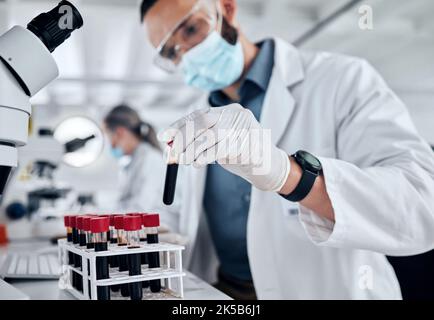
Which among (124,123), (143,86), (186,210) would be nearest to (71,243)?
(186,210)

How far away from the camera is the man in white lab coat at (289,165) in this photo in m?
0.70

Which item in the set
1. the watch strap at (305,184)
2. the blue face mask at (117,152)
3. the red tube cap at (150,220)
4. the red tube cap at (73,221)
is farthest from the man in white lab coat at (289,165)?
the blue face mask at (117,152)

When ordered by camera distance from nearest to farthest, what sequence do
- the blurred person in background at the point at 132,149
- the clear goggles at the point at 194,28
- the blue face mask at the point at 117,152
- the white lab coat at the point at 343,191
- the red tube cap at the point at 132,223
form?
the red tube cap at the point at 132,223
the white lab coat at the point at 343,191
the clear goggles at the point at 194,28
the blue face mask at the point at 117,152
the blurred person in background at the point at 132,149

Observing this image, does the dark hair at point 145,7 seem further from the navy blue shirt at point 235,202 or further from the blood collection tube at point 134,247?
the blood collection tube at point 134,247

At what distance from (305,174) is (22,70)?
453 mm

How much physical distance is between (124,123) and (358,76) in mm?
1484

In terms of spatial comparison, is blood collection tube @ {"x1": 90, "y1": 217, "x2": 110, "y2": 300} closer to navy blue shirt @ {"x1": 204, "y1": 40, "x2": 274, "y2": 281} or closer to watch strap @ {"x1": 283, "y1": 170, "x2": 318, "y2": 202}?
watch strap @ {"x1": 283, "y1": 170, "x2": 318, "y2": 202}

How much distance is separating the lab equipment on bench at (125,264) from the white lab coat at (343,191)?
0.21m

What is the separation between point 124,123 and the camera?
7.30 feet

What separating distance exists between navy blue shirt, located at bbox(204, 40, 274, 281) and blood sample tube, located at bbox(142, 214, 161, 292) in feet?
1.22

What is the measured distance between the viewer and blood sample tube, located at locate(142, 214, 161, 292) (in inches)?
24.6

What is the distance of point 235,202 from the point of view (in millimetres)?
1060

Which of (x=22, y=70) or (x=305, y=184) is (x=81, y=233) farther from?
(x=305, y=184)
